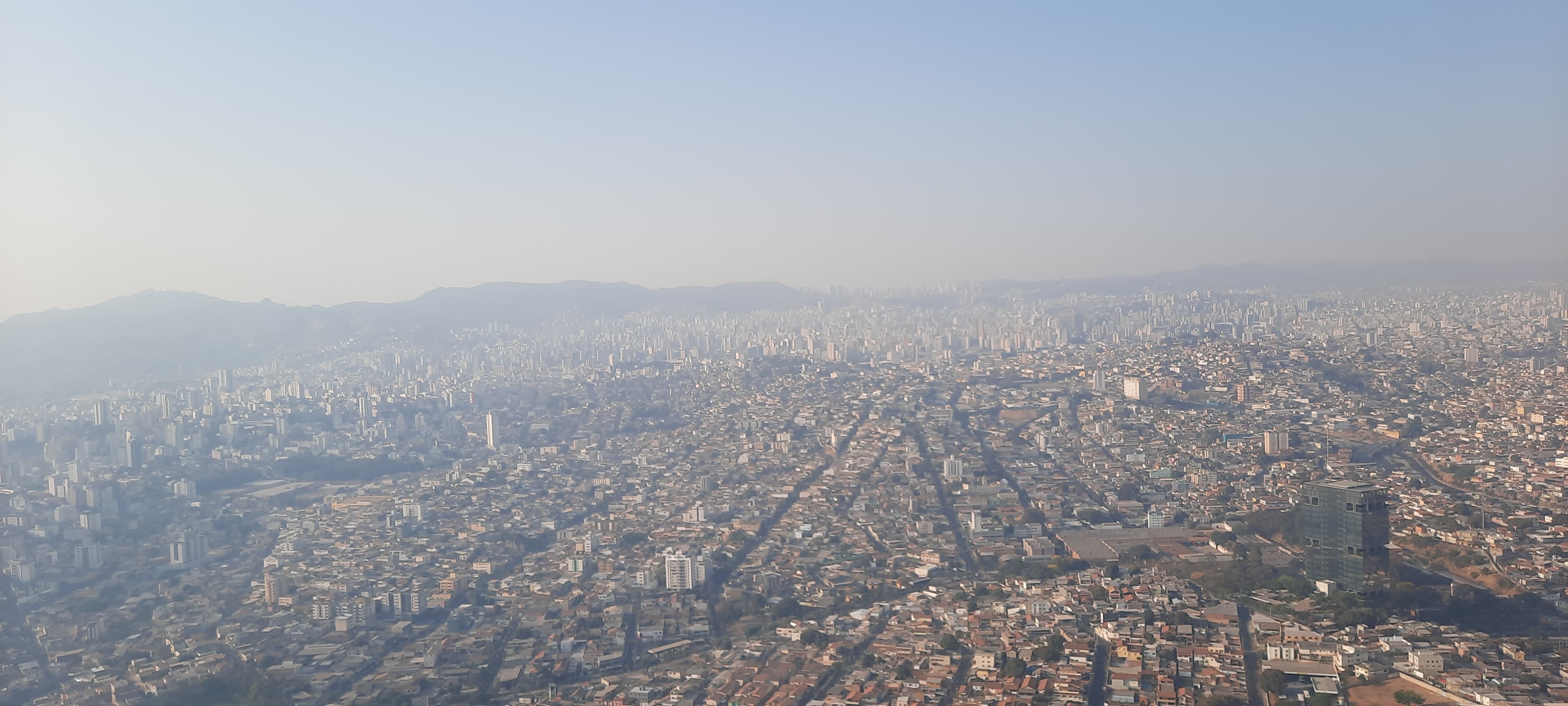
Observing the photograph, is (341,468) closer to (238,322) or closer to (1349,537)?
(1349,537)

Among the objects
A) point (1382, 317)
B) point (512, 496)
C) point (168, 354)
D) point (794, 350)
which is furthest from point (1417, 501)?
point (168, 354)

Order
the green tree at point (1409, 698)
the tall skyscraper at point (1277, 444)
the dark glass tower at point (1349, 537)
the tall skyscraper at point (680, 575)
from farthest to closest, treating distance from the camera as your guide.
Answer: the tall skyscraper at point (1277, 444) → the tall skyscraper at point (680, 575) → the dark glass tower at point (1349, 537) → the green tree at point (1409, 698)

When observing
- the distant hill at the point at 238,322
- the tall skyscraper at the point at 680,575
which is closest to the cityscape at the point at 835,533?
the tall skyscraper at the point at 680,575

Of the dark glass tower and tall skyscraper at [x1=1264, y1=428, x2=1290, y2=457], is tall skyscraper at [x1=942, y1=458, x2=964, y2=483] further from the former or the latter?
the dark glass tower

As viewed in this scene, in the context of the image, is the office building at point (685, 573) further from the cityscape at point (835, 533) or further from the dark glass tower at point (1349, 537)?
the dark glass tower at point (1349, 537)

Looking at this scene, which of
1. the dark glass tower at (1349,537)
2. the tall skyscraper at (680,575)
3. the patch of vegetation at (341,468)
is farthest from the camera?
the patch of vegetation at (341,468)

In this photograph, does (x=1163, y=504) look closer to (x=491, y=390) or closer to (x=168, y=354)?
(x=491, y=390)

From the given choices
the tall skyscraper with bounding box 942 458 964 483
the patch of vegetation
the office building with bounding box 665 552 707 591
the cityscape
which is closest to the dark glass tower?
the cityscape
